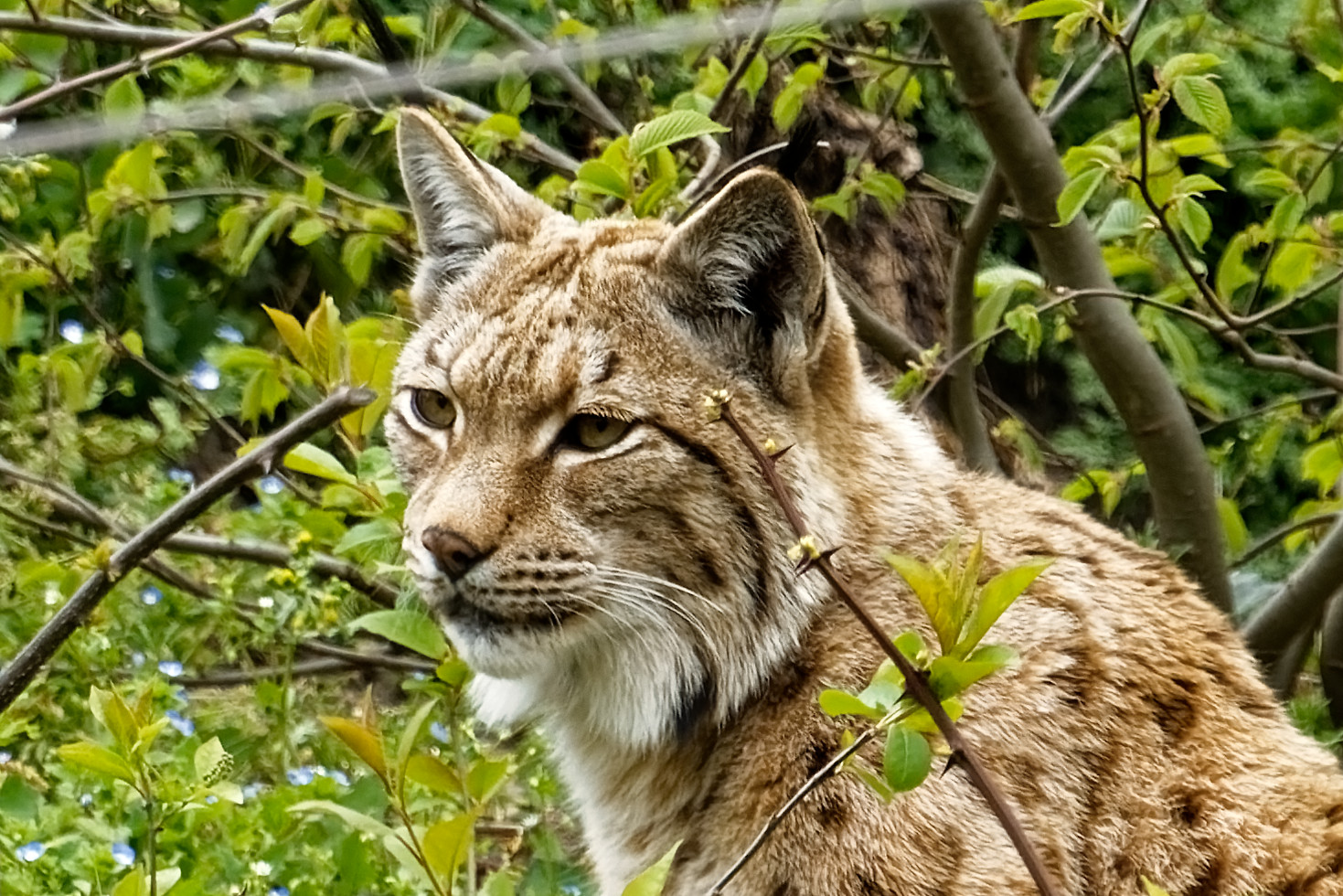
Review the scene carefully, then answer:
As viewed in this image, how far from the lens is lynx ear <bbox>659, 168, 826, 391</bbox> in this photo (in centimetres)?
289

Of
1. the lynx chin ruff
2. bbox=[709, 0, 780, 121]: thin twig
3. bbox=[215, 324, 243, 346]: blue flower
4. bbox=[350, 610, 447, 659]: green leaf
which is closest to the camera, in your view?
the lynx chin ruff

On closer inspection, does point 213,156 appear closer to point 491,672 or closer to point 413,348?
point 413,348

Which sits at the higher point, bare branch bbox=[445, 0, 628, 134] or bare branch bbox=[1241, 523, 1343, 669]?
bare branch bbox=[445, 0, 628, 134]

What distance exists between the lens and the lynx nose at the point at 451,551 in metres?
2.84

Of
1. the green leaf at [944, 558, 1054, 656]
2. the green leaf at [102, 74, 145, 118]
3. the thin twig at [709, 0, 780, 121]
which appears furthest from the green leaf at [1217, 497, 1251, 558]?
the green leaf at [102, 74, 145, 118]

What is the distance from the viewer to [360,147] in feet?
22.1

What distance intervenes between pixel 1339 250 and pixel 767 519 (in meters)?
2.38

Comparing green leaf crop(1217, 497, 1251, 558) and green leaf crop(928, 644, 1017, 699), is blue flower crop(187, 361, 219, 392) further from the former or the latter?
green leaf crop(928, 644, 1017, 699)

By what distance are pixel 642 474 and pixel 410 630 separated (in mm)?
598

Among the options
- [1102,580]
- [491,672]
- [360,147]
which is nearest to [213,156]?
[360,147]

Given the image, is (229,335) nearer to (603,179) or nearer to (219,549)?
(219,549)

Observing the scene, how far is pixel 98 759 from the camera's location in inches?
98.0

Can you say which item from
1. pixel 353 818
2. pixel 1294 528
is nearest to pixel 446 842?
pixel 353 818

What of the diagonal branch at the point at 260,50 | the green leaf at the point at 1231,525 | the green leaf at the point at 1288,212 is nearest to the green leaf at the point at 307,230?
the diagonal branch at the point at 260,50
